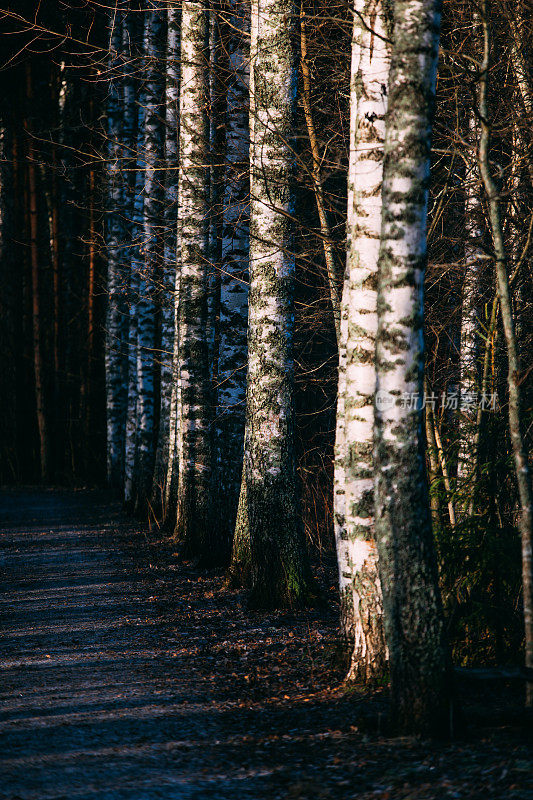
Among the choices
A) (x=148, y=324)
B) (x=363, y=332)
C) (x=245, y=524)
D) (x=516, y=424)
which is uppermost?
(x=148, y=324)

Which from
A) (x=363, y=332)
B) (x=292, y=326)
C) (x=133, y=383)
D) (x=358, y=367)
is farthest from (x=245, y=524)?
(x=133, y=383)

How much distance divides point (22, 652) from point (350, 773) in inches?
160

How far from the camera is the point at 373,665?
6.07 meters

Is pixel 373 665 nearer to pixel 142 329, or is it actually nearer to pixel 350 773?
pixel 350 773

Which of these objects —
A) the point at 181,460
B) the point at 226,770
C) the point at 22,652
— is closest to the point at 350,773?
the point at 226,770

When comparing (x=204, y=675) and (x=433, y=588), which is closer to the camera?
(x=433, y=588)

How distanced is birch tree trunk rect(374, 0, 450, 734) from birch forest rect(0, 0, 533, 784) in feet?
0.04

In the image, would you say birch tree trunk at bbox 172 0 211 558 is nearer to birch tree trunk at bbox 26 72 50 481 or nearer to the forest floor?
the forest floor

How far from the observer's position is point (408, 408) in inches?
196

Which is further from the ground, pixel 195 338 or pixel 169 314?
pixel 169 314

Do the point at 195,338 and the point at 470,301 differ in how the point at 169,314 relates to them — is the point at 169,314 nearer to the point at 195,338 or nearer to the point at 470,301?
the point at 195,338

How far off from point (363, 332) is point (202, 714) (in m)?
3.04

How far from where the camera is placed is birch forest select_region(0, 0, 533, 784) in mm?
5000

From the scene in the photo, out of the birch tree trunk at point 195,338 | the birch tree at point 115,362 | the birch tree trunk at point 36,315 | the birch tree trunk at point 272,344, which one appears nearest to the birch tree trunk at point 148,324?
the birch tree at point 115,362
